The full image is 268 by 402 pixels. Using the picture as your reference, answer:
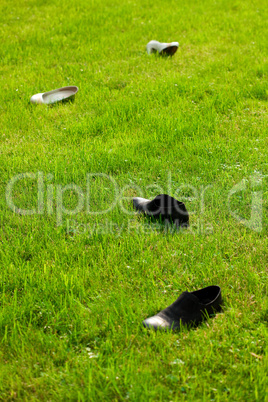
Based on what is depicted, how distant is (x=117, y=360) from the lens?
2.28 metres

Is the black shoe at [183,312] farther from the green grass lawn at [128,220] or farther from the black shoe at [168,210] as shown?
the black shoe at [168,210]

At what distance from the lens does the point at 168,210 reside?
351 cm

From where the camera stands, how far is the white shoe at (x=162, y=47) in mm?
7246

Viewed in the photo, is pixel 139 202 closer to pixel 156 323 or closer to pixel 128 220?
pixel 128 220

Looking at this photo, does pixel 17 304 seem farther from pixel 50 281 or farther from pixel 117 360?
pixel 117 360

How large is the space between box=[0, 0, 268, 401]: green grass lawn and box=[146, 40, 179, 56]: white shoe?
22 centimetres

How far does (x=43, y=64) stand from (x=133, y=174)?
3.84 meters

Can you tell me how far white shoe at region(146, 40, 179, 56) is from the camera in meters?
7.25

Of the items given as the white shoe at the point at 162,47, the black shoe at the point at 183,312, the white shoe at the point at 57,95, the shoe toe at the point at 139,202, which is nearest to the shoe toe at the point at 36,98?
the white shoe at the point at 57,95

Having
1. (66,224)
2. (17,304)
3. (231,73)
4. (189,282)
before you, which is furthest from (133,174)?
(231,73)

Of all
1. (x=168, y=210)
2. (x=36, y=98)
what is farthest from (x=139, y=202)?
(x=36, y=98)

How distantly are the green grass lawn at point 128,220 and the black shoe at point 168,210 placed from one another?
0.10m

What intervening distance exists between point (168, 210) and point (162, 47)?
4669 mm

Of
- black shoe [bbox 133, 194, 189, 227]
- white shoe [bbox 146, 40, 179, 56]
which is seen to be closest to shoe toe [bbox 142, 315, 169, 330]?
black shoe [bbox 133, 194, 189, 227]
